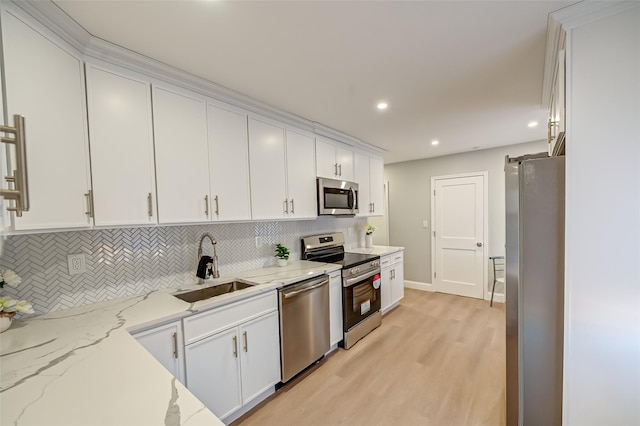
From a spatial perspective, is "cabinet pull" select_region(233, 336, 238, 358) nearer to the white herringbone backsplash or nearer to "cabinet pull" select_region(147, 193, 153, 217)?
the white herringbone backsplash

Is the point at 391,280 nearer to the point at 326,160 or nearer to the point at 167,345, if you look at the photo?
the point at 326,160

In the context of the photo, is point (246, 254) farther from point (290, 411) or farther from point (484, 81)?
point (484, 81)

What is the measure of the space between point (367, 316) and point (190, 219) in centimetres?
228

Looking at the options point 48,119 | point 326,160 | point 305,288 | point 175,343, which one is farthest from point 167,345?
point 326,160

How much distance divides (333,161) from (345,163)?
10.5 inches

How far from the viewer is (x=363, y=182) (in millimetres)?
3826

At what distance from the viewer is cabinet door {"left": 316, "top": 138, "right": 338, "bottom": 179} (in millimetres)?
3053

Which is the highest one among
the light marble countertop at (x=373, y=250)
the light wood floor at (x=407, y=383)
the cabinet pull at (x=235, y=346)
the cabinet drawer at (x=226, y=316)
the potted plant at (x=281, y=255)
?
the potted plant at (x=281, y=255)

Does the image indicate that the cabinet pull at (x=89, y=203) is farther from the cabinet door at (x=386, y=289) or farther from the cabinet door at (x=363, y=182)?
the cabinet door at (x=386, y=289)

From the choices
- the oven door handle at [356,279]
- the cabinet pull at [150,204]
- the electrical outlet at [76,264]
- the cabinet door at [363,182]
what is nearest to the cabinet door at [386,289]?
the oven door handle at [356,279]

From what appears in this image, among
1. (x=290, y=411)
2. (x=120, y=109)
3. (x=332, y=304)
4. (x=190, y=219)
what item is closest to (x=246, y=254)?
(x=190, y=219)

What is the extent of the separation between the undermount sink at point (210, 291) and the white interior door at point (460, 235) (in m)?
3.69

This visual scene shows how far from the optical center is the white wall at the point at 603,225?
116cm

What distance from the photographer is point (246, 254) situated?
2.60 m
